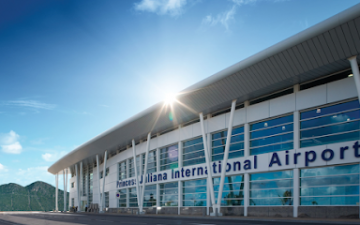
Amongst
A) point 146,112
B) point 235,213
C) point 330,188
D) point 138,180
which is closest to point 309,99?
point 330,188

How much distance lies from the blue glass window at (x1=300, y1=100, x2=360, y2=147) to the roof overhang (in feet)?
7.68

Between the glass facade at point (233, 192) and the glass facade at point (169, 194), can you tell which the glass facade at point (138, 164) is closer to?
the glass facade at point (169, 194)

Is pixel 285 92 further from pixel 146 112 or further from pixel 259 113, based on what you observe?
pixel 146 112

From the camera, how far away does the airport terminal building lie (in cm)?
2020

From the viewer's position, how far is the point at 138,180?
40594 mm

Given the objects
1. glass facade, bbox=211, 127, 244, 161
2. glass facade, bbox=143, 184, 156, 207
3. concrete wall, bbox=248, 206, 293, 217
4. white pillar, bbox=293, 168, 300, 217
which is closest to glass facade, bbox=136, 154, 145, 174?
glass facade, bbox=143, 184, 156, 207

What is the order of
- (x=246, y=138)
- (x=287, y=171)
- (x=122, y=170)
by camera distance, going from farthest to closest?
(x=122, y=170) → (x=246, y=138) → (x=287, y=171)

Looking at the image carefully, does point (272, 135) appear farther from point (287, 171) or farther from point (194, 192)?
point (194, 192)

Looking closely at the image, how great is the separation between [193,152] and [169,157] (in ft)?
15.6

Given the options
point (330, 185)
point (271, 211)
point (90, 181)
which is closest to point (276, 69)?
point (330, 185)

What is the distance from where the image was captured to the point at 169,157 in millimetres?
37125

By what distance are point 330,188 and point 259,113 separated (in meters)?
7.51

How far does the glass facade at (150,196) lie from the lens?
39469 mm

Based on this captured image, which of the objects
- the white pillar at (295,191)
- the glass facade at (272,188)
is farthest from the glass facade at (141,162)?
the white pillar at (295,191)
